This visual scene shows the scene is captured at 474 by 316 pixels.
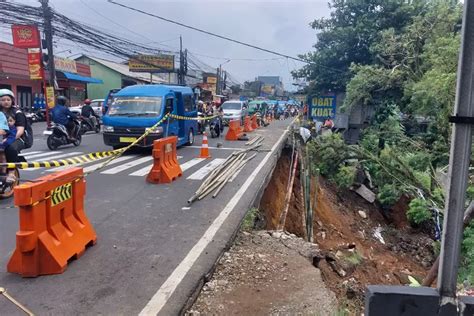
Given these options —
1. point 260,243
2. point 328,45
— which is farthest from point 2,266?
point 328,45

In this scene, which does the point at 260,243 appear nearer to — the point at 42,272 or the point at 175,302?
the point at 175,302

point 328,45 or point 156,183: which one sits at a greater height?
point 328,45

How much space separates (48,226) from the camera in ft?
14.9

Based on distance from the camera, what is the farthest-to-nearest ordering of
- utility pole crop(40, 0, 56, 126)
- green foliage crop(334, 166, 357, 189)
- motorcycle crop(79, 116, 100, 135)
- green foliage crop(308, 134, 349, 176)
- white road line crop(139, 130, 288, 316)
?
1. utility pole crop(40, 0, 56, 126)
2. motorcycle crop(79, 116, 100, 135)
3. green foliage crop(308, 134, 349, 176)
4. green foliage crop(334, 166, 357, 189)
5. white road line crop(139, 130, 288, 316)

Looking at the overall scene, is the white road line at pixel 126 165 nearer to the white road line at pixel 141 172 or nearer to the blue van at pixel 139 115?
the white road line at pixel 141 172

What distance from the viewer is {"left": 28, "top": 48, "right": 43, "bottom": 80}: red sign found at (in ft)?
68.2

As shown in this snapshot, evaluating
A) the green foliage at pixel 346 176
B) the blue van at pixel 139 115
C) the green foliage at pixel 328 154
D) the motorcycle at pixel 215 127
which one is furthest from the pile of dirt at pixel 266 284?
the motorcycle at pixel 215 127

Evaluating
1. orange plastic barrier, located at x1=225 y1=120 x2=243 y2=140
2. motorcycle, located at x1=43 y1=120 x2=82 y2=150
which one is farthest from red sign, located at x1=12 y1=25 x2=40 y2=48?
orange plastic barrier, located at x1=225 y1=120 x2=243 y2=140

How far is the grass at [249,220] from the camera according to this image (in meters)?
6.72

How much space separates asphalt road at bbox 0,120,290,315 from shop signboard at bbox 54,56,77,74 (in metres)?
26.3

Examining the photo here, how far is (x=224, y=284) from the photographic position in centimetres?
461

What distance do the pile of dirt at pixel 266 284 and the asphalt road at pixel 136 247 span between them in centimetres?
21

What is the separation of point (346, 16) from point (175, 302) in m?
27.5

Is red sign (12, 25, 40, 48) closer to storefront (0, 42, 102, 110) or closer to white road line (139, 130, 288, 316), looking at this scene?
storefront (0, 42, 102, 110)
